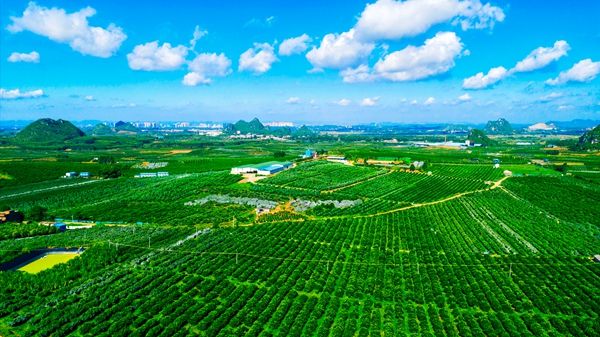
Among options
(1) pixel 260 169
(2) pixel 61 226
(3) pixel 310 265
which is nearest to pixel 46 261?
(2) pixel 61 226

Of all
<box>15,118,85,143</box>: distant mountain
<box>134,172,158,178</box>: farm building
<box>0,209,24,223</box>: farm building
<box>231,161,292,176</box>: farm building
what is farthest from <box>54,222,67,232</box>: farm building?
<box>15,118,85,143</box>: distant mountain

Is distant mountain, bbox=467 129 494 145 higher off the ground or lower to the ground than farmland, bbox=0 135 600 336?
higher

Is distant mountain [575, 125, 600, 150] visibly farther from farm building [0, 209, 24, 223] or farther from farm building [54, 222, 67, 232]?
farm building [0, 209, 24, 223]

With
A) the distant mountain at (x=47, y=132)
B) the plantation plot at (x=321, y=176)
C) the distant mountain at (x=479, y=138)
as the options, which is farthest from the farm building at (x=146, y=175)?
the distant mountain at (x=479, y=138)

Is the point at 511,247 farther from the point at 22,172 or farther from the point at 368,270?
the point at 22,172

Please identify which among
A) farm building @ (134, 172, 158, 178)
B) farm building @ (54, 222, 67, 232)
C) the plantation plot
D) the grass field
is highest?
the plantation plot

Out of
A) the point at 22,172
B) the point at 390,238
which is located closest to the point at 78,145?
the point at 22,172

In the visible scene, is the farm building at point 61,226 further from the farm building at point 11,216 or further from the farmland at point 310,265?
the farm building at point 11,216
